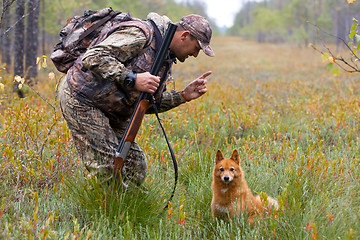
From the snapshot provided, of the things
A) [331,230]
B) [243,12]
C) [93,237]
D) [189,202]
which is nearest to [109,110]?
[93,237]

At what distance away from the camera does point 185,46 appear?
147 inches

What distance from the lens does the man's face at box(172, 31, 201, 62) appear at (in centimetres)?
367

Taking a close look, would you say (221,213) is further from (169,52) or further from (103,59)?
(103,59)

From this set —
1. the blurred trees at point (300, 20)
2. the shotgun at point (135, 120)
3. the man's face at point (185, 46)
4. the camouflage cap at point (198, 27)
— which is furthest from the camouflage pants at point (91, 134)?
the blurred trees at point (300, 20)

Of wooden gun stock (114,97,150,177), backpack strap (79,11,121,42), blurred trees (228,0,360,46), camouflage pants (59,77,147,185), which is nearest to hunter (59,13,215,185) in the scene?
camouflage pants (59,77,147,185)

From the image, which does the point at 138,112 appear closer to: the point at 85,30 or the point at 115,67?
the point at 115,67

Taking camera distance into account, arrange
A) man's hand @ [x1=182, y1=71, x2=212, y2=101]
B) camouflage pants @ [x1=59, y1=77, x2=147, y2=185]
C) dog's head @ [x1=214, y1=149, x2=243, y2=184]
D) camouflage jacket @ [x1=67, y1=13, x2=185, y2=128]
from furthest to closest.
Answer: man's hand @ [x1=182, y1=71, x2=212, y2=101], dog's head @ [x1=214, y1=149, x2=243, y2=184], camouflage pants @ [x1=59, y1=77, x2=147, y2=185], camouflage jacket @ [x1=67, y1=13, x2=185, y2=128]

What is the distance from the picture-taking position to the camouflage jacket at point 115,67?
320 centimetres

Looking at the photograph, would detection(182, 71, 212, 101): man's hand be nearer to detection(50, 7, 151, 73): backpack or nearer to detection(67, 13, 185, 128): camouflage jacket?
detection(67, 13, 185, 128): camouflage jacket

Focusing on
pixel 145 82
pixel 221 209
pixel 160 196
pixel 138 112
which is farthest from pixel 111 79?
pixel 221 209

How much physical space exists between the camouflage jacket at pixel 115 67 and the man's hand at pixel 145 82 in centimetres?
13

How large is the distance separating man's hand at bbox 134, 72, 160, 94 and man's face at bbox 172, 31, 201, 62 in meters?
0.57

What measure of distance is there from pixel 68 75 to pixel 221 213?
226 cm

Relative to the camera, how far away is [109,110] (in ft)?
11.7
